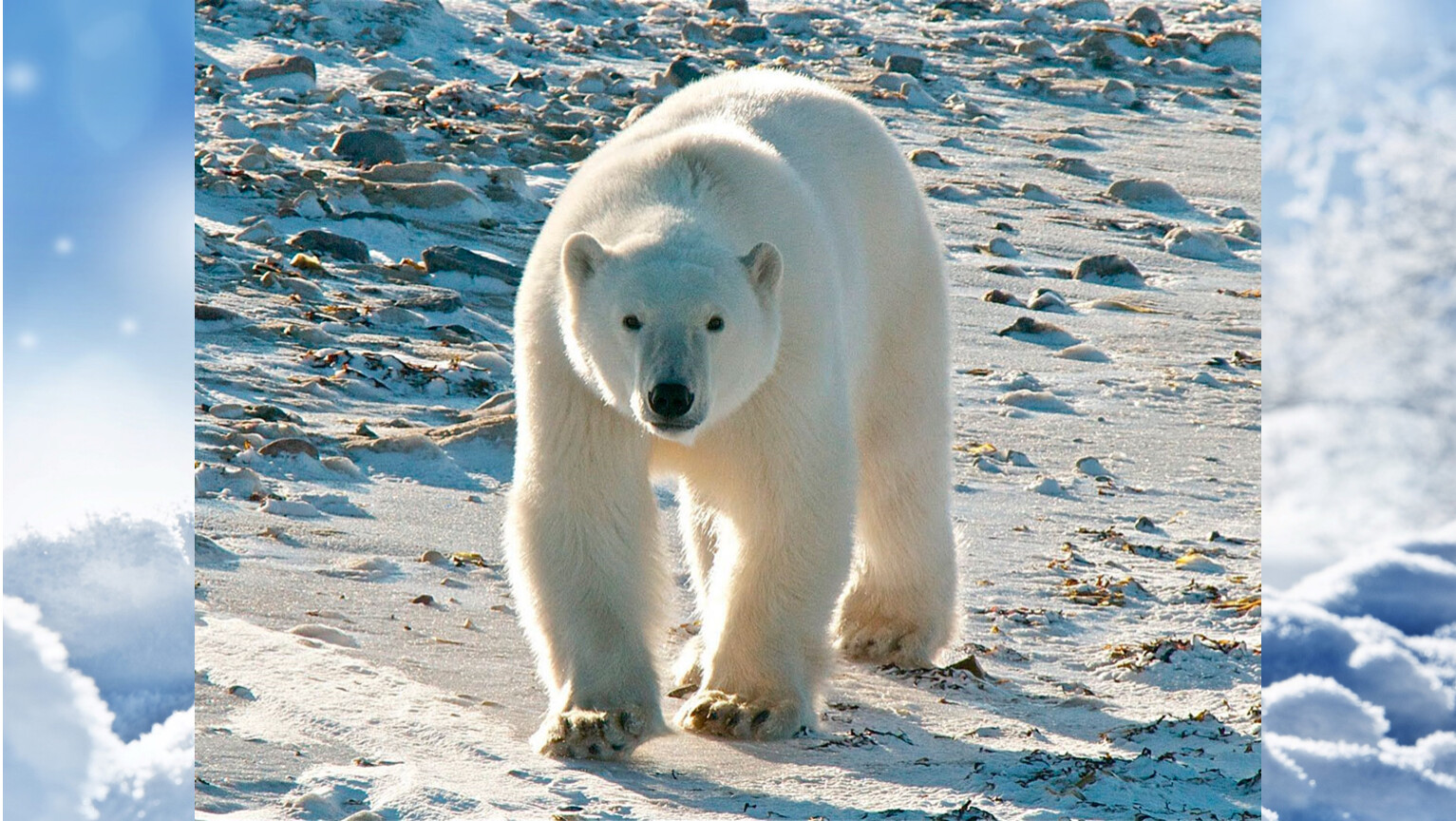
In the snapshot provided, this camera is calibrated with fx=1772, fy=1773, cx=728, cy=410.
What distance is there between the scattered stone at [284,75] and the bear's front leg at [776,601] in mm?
8499

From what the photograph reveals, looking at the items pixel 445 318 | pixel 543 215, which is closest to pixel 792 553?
pixel 445 318

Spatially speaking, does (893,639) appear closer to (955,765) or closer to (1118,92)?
(955,765)

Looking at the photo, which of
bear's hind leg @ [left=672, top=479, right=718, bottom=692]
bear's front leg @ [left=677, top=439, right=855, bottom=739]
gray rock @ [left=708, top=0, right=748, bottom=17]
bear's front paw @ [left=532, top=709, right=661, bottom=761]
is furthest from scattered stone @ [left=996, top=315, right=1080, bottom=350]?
gray rock @ [left=708, top=0, right=748, bottom=17]

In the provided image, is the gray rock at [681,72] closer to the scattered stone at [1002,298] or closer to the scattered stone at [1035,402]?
the scattered stone at [1002,298]

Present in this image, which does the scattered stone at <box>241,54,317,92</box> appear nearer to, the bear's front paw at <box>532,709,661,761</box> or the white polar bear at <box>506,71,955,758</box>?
the white polar bear at <box>506,71,955,758</box>

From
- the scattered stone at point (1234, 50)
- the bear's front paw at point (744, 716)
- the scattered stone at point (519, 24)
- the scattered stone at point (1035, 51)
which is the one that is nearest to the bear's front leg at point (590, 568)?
the bear's front paw at point (744, 716)

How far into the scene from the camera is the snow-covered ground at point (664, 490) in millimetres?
4078

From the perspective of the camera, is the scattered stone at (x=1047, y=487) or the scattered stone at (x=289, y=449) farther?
the scattered stone at (x=1047, y=487)

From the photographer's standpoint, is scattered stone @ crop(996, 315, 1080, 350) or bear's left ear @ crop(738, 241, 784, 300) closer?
bear's left ear @ crop(738, 241, 784, 300)

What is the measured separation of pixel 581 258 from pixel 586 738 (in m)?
1.12

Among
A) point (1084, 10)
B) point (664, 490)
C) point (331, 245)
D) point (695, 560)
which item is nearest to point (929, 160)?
point (331, 245)

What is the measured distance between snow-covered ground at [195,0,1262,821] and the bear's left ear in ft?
3.63

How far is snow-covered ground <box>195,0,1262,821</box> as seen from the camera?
4.08 metres

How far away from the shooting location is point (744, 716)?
14.2ft
